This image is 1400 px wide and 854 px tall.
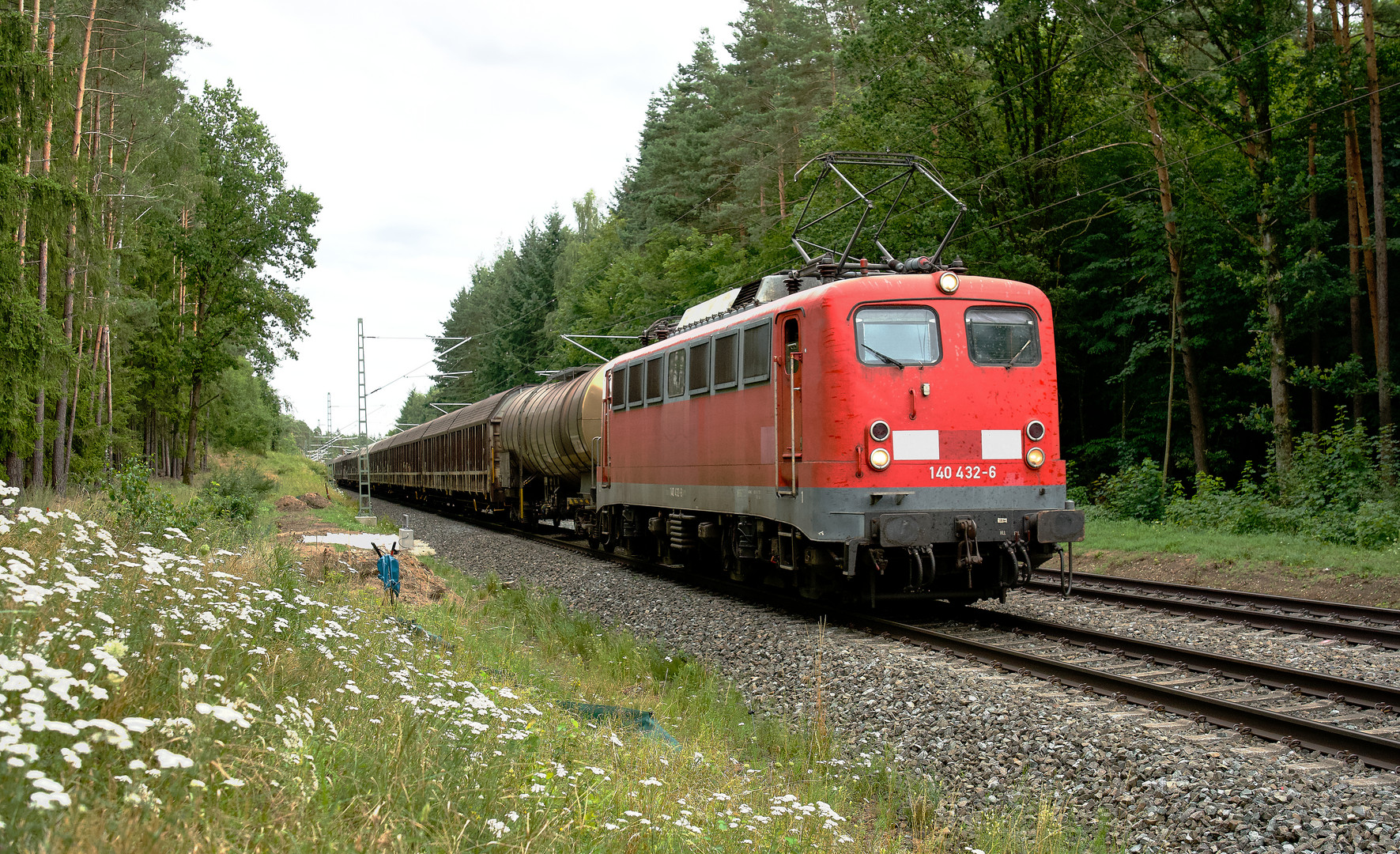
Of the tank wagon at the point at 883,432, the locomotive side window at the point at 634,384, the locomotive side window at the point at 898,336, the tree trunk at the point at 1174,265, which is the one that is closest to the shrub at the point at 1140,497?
the tree trunk at the point at 1174,265

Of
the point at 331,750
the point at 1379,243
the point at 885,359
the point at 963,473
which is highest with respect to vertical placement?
the point at 1379,243

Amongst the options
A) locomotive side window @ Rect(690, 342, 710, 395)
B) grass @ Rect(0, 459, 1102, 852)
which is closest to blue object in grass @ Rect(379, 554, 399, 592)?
grass @ Rect(0, 459, 1102, 852)

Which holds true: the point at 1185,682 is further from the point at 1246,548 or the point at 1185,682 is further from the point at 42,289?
the point at 42,289

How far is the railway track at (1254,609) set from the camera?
8.70 metres

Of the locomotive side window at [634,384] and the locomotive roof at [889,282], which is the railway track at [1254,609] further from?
the locomotive side window at [634,384]

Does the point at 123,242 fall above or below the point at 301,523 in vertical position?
above

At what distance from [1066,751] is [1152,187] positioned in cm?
2168

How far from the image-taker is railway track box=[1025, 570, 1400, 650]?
8.70 metres

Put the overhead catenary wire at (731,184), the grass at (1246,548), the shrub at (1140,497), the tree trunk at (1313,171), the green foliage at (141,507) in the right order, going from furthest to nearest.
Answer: the overhead catenary wire at (731,184)
the shrub at (1140,497)
the tree trunk at (1313,171)
the grass at (1246,548)
the green foliage at (141,507)

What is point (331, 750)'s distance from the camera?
146 inches

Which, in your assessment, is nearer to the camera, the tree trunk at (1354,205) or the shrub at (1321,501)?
the shrub at (1321,501)

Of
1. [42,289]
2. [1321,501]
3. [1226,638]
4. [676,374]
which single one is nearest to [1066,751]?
[1226,638]

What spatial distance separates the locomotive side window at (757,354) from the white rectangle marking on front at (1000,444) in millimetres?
2291

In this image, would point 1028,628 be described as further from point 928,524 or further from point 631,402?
point 631,402
